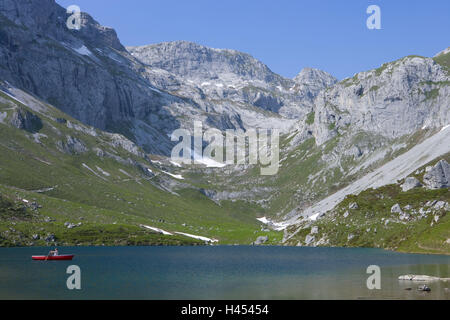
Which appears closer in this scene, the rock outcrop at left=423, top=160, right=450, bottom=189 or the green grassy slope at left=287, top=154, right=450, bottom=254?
the green grassy slope at left=287, top=154, right=450, bottom=254

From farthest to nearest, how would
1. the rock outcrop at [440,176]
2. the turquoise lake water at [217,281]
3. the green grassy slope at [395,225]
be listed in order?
the rock outcrop at [440,176] → the green grassy slope at [395,225] → the turquoise lake water at [217,281]

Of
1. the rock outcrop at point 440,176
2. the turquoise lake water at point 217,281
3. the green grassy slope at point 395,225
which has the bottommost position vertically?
the turquoise lake water at point 217,281

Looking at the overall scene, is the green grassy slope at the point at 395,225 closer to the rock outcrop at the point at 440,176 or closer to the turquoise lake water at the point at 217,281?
the rock outcrop at the point at 440,176

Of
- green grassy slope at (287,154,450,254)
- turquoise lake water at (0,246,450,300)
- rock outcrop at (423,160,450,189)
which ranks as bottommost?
turquoise lake water at (0,246,450,300)

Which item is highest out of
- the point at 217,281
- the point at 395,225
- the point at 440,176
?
the point at 440,176

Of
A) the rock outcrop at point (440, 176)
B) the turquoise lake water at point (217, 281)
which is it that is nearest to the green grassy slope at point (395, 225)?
the rock outcrop at point (440, 176)

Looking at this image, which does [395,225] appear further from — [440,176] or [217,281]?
[217,281]

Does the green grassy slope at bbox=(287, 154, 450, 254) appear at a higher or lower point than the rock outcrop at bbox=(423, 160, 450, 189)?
lower

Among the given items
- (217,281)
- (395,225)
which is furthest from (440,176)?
(217,281)

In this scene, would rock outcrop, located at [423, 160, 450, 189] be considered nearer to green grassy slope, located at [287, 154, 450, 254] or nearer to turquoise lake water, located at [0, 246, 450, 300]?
green grassy slope, located at [287, 154, 450, 254]

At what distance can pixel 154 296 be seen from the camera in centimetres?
6050

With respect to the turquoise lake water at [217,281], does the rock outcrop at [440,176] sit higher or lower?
higher

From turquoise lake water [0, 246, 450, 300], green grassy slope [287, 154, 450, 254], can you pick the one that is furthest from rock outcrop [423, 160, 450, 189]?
turquoise lake water [0, 246, 450, 300]
